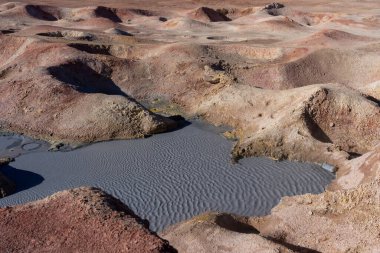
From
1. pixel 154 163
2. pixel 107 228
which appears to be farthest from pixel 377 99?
pixel 107 228

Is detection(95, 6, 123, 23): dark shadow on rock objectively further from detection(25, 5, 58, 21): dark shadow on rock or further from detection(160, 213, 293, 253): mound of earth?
detection(160, 213, 293, 253): mound of earth

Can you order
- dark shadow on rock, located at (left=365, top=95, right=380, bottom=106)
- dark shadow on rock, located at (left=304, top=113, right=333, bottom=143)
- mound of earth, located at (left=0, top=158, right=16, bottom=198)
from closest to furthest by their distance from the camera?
mound of earth, located at (left=0, top=158, right=16, bottom=198) < dark shadow on rock, located at (left=304, top=113, right=333, bottom=143) < dark shadow on rock, located at (left=365, top=95, right=380, bottom=106)

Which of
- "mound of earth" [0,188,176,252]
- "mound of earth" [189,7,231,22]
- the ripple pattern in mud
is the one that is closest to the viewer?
"mound of earth" [0,188,176,252]

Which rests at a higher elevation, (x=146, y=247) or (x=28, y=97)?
(x=146, y=247)

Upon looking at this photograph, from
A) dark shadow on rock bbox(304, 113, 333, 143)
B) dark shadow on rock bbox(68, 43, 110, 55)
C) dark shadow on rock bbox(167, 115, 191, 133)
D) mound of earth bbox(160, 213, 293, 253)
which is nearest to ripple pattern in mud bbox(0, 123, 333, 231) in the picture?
dark shadow on rock bbox(167, 115, 191, 133)

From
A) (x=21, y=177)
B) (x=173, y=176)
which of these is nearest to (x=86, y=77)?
(x=21, y=177)

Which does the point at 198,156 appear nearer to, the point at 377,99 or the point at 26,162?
the point at 26,162

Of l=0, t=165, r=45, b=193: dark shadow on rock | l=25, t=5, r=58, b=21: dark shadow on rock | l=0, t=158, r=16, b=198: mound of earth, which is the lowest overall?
l=0, t=165, r=45, b=193: dark shadow on rock
